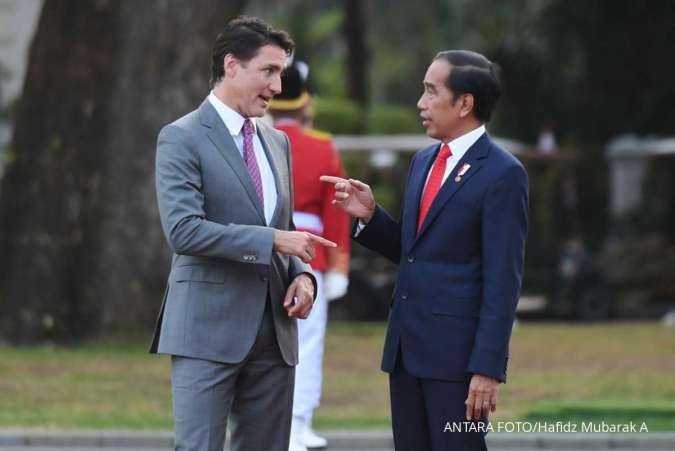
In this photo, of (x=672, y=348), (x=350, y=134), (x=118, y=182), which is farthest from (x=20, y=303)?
(x=350, y=134)

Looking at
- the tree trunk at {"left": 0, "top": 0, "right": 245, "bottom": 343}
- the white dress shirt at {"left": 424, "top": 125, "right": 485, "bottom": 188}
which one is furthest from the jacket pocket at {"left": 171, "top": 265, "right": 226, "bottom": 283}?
the tree trunk at {"left": 0, "top": 0, "right": 245, "bottom": 343}

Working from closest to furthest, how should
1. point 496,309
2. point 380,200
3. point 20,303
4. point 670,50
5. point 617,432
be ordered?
point 496,309 → point 617,432 → point 20,303 → point 380,200 → point 670,50

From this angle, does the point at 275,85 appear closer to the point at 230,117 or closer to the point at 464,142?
the point at 230,117

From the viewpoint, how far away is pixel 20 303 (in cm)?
1560

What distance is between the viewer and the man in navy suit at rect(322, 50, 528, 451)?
5.35 metres

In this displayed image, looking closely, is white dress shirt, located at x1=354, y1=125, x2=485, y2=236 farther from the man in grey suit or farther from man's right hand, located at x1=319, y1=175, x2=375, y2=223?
the man in grey suit

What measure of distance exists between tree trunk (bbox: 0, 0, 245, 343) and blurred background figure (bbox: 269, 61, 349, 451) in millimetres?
6893

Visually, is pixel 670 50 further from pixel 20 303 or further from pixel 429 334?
pixel 429 334

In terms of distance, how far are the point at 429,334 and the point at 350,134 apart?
21934mm

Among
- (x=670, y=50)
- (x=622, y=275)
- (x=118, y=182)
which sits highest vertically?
(x=670, y=50)

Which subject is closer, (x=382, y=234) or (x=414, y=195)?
(x=414, y=195)

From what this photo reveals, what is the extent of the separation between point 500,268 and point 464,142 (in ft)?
1.64

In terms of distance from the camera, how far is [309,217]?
8.77 metres

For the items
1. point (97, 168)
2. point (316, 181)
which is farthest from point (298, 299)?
point (97, 168)
